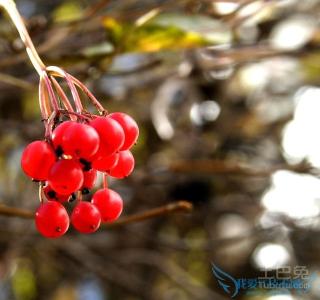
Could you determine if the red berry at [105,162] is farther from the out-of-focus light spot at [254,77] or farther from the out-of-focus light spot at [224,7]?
the out-of-focus light spot at [254,77]

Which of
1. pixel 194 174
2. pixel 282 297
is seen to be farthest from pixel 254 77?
pixel 282 297

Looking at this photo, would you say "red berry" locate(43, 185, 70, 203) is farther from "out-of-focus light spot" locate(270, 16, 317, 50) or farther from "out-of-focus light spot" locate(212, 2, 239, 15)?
"out-of-focus light spot" locate(270, 16, 317, 50)

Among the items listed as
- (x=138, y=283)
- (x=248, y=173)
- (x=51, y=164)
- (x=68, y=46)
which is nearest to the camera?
(x=51, y=164)

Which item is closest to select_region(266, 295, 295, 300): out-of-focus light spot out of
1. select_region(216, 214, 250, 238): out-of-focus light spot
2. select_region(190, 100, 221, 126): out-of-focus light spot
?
select_region(216, 214, 250, 238): out-of-focus light spot

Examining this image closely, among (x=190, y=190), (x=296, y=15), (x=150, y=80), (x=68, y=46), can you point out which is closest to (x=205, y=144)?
(x=190, y=190)

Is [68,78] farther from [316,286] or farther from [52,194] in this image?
[316,286]

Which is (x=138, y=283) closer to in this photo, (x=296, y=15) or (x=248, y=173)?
(x=248, y=173)

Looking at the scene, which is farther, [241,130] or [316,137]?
[241,130]
